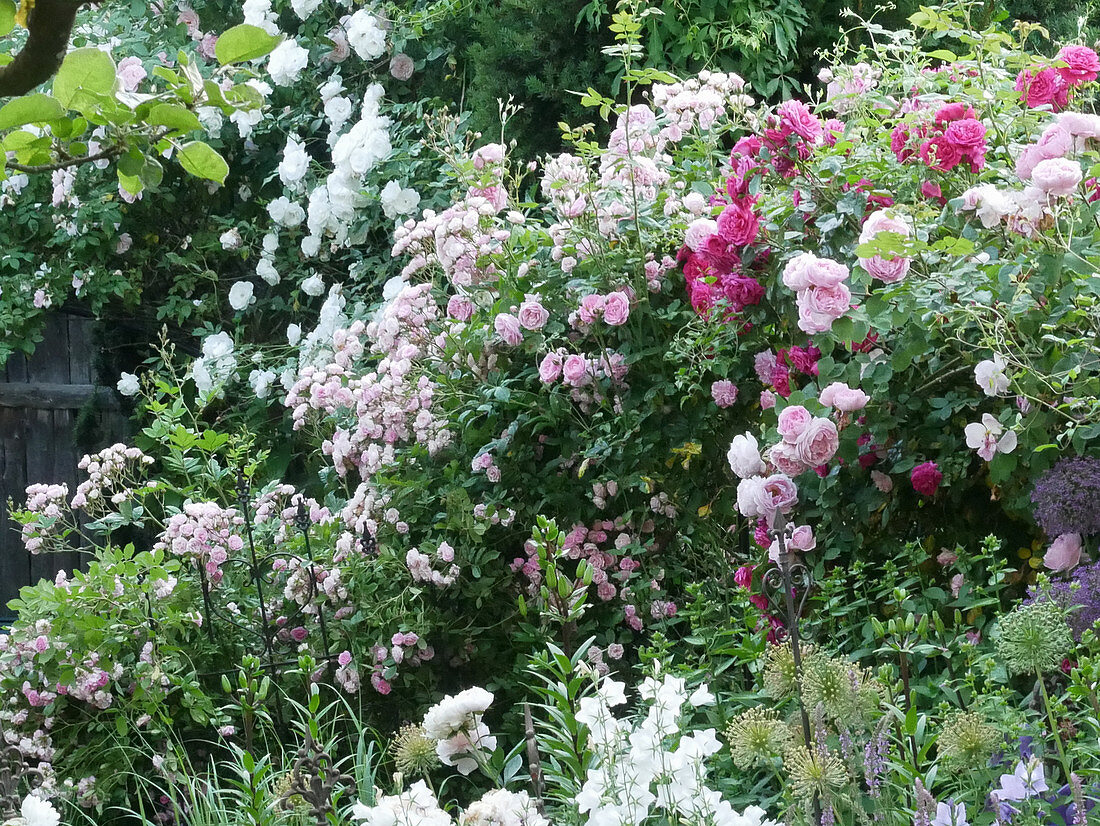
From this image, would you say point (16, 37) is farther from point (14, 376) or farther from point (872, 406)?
point (872, 406)

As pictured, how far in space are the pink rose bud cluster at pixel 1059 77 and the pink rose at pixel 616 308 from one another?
100cm

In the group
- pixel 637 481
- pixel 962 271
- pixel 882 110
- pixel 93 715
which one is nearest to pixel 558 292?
pixel 637 481

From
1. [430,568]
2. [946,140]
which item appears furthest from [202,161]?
[430,568]

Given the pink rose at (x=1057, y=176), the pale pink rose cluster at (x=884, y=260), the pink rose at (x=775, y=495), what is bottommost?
the pink rose at (x=775, y=495)

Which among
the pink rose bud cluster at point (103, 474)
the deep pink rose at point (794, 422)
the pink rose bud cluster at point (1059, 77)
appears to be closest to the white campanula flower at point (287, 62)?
the pink rose bud cluster at point (103, 474)

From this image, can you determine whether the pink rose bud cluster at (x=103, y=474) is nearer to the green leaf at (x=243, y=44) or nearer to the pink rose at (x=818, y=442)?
the pink rose at (x=818, y=442)

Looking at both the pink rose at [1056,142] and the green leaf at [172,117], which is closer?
the green leaf at [172,117]

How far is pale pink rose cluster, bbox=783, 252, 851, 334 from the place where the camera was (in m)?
2.17

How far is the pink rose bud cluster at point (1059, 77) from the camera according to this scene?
→ 246 centimetres

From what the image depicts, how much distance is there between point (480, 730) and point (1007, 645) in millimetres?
659

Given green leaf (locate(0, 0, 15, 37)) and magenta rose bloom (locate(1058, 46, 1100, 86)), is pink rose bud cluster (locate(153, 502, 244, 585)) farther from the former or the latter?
magenta rose bloom (locate(1058, 46, 1100, 86))

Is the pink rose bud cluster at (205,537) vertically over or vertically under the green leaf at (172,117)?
under

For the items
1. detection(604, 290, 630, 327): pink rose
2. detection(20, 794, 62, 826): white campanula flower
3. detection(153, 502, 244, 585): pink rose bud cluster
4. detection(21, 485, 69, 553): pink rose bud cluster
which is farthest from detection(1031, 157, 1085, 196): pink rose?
detection(21, 485, 69, 553): pink rose bud cluster

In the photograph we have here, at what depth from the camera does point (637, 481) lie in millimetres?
3021
